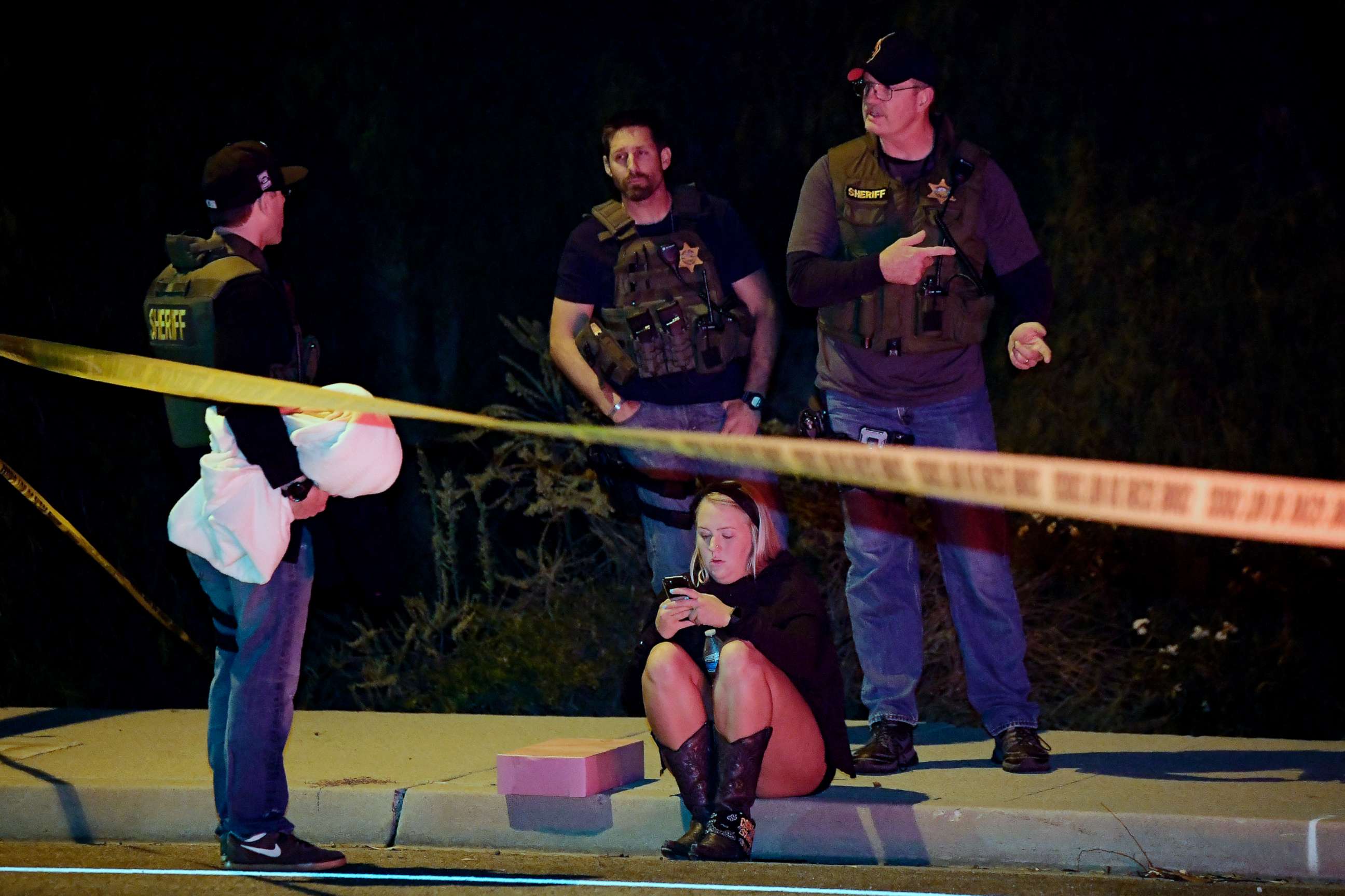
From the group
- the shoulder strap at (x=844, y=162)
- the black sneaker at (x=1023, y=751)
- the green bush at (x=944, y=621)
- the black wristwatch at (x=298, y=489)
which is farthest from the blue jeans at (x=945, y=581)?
the black wristwatch at (x=298, y=489)

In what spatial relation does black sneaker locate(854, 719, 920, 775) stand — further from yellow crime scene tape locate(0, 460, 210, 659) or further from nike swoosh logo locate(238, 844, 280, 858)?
yellow crime scene tape locate(0, 460, 210, 659)

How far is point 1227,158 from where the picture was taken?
8.59 meters

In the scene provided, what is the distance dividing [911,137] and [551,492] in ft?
11.2

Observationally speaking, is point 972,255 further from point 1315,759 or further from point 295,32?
point 295,32

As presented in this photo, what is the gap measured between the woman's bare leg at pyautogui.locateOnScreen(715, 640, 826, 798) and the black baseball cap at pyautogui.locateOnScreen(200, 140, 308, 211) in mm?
1959

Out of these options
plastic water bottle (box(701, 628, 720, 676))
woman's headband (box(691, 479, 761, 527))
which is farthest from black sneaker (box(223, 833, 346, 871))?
woman's headband (box(691, 479, 761, 527))

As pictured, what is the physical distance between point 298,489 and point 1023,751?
257 centimetres

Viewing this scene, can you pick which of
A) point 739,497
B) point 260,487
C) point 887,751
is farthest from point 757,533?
point 260,487

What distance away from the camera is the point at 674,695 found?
5.57 meters

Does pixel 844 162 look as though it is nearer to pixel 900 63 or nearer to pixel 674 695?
pixel 900 63

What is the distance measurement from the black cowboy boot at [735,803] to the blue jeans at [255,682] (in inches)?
50.6

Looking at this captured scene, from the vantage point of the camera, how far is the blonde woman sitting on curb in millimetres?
5449

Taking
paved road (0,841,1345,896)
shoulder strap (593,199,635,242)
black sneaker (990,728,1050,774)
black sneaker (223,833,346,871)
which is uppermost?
shoulder strap (593,199,635,242)

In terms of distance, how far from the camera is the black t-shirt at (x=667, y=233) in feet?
21.6
